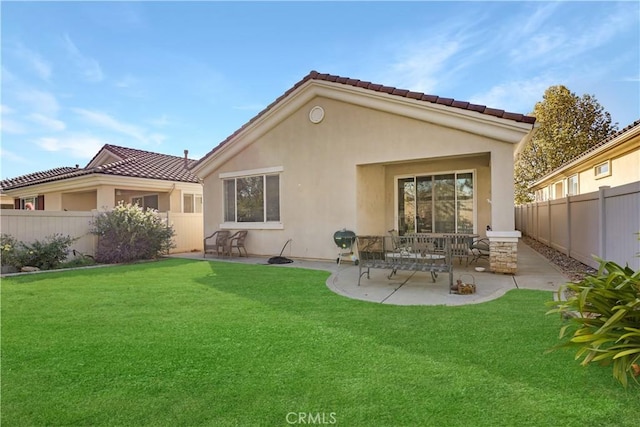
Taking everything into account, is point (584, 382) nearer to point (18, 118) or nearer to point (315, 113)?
point (315, 113)

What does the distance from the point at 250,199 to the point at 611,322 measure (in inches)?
457

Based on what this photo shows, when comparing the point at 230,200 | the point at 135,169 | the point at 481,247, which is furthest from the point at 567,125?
the point at 135,169

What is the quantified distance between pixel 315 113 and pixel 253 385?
9.84 m

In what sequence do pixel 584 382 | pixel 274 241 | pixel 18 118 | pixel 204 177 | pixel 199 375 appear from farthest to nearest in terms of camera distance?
pixel 204 177, pixel 18 118, pixel 274 241, pixel 199 375, pixel 584 382

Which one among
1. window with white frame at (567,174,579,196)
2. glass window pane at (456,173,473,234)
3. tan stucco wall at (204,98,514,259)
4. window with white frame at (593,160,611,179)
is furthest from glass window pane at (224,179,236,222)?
window with white frame at (567,174,579,196)

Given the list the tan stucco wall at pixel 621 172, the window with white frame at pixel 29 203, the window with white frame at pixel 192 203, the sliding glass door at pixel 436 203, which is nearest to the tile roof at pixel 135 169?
the window with white frame at pixel 192 203

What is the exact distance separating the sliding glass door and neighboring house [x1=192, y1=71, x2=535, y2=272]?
0.03 meters

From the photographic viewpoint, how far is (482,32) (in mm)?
10844

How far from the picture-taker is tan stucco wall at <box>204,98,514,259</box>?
992 cm

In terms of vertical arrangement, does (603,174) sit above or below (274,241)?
above

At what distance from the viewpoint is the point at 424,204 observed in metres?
12.1

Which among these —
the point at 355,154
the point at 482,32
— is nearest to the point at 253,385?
the point at 355,154

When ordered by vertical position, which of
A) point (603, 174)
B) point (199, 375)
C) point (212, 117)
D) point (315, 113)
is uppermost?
point (212, 117)

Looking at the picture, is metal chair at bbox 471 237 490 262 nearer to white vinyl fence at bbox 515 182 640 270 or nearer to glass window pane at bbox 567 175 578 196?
white vinyl fence at bbox 515 182 640 270
